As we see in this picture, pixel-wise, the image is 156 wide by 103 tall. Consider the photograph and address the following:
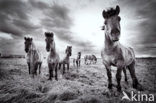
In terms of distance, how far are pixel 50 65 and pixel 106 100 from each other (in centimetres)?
387

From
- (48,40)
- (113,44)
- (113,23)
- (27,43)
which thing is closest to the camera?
(113,23)

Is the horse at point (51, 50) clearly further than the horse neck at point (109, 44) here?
Yes

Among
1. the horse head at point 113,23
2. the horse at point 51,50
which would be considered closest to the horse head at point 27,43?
the horse at point 51,50

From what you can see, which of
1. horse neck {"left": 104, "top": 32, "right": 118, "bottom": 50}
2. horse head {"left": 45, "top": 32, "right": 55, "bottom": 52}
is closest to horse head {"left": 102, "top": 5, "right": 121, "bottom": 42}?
horse neck {"left": 104, "top": 32, "right": 118, "bottom": 50}

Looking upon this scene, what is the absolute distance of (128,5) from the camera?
16.9 feet

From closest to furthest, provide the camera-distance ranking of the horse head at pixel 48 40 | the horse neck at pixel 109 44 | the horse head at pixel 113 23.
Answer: the horse head at pixel 113 23 → the horse neck at pixel 109 44 → the horse head at pixel 48 40

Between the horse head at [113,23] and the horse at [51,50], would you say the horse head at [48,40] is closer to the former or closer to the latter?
the horse at [51,50]

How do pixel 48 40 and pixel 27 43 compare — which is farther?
pixel 27 43

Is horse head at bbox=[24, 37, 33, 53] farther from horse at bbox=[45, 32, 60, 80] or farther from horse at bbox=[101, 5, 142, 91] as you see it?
horse at bbox=[101, 5, 142, 91]

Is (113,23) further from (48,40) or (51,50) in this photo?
(51,50)

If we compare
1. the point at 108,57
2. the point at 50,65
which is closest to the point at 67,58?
the point at 50,65

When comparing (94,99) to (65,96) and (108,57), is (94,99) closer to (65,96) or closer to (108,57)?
(65,96)

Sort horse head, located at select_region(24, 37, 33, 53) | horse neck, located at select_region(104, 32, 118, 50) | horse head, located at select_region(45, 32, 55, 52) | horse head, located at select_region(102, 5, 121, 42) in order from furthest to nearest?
horse head, located at select_region(24, 37, 33, 53) → horse head, located at select_region(45, 32, 55, 52) → horse neck, located at select_region(104, 32, 118, 50) → horse head, located at select_region(102, 5, 121, 42)

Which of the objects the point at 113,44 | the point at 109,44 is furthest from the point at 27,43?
the point at 113,44
